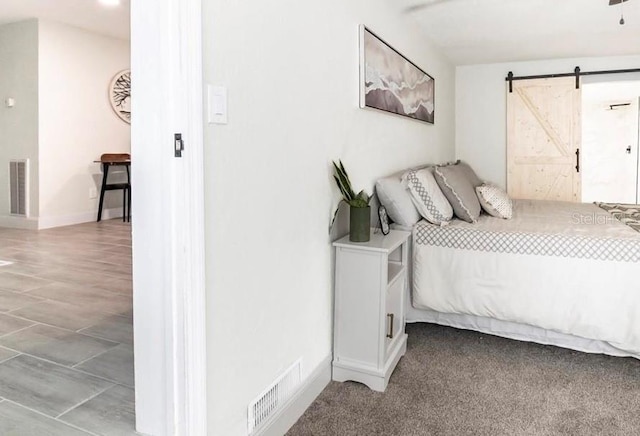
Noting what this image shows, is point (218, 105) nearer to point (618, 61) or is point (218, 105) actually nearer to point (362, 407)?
point (362, 407)

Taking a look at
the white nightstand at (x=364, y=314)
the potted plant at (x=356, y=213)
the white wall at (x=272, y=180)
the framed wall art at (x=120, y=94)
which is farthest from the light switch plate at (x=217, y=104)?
the framed wall art at (x=120, y=94)

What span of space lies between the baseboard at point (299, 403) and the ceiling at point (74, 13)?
4029 millimetres

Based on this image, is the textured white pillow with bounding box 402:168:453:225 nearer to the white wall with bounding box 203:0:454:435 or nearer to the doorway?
the white wall with bounding box 203:0:454:435

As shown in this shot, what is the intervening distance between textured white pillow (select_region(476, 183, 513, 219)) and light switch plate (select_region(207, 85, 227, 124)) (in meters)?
2.32

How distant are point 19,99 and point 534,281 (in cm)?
572

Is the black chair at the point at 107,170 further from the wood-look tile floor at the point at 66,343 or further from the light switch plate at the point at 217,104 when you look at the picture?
the light switch plate at the point at 217,104

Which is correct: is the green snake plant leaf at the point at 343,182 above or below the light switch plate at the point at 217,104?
below

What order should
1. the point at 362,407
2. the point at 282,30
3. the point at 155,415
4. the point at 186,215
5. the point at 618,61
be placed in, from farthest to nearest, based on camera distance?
1. the point at 618,61
2. the point at 362,407
3. the point at 282,30
4. the point at 155,415
5. the point at 186,215

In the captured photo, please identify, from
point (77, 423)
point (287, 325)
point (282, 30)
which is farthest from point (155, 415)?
point (282, 30)

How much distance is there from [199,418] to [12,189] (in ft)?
17.6

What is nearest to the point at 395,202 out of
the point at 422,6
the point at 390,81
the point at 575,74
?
the point at 390,81

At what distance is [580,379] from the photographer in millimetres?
2250

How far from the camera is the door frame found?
1.28 metres

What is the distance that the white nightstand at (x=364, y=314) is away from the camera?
6.91 ft
